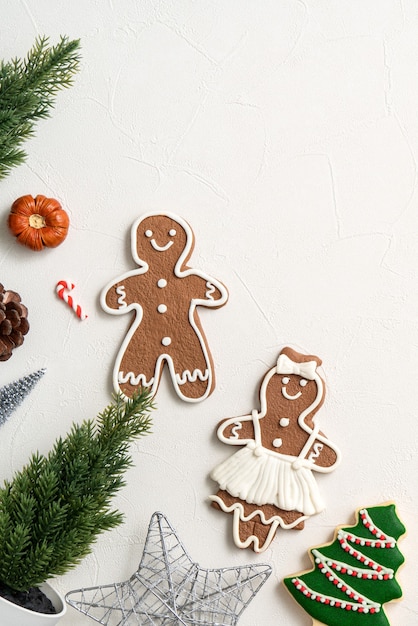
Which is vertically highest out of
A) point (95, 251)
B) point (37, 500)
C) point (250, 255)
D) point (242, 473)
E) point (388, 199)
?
point (388, 199)

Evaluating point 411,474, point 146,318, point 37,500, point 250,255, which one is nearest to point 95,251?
point 146,318

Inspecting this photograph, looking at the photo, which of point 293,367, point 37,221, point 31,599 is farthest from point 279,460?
point 37,221

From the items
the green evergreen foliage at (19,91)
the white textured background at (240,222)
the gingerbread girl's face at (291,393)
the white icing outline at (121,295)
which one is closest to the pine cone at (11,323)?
the white textured background at (240,222)

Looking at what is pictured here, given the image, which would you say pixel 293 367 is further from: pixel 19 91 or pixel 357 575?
pixel 19 91

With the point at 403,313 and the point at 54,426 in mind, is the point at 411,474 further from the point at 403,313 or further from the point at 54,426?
the point at 54,426

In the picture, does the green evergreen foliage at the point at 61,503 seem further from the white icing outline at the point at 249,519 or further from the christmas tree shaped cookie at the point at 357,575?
the christmas tree shaped cookie at the point at 357,575
